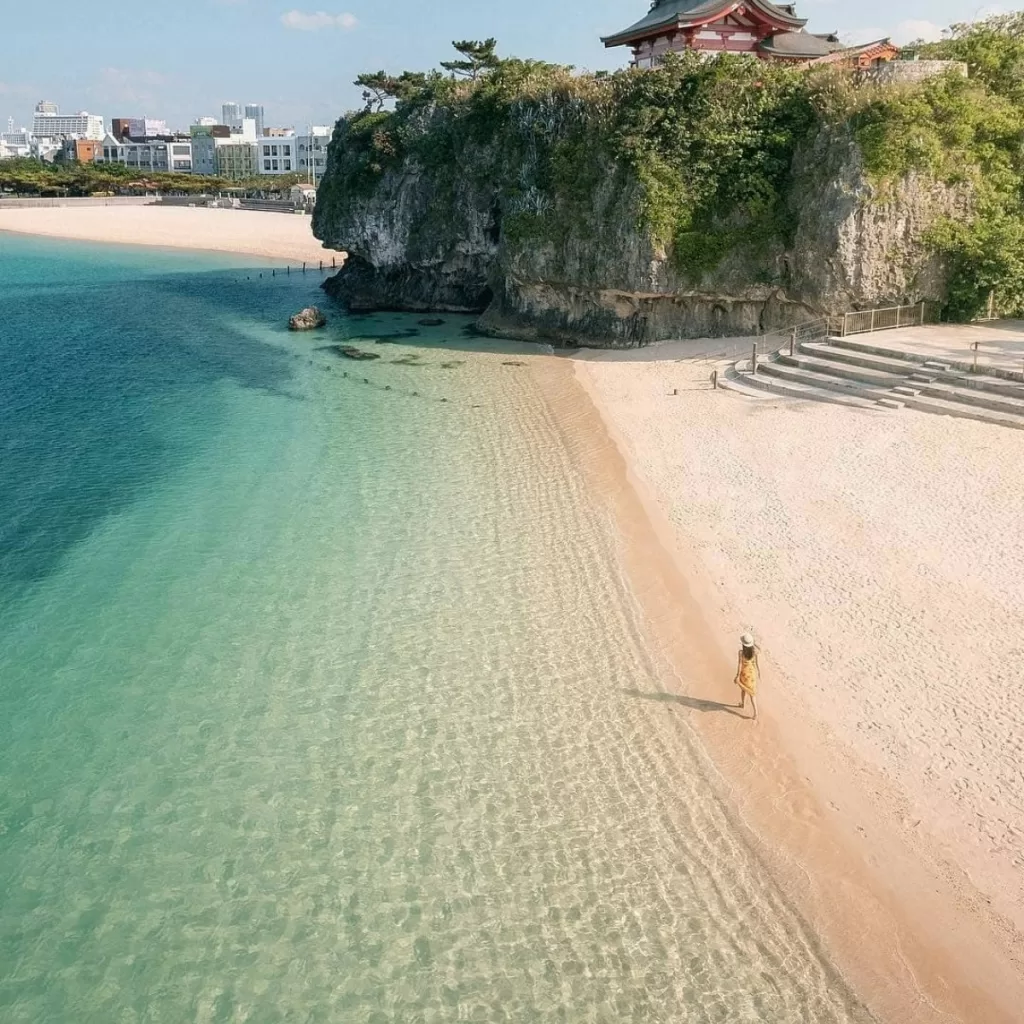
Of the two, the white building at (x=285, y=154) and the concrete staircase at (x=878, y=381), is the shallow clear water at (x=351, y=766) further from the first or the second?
the white building at (x=285, y=154)

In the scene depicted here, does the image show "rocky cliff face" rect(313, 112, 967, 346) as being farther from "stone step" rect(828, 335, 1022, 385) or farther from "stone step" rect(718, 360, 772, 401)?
"stone step" rect(718, 360, 772, 401)

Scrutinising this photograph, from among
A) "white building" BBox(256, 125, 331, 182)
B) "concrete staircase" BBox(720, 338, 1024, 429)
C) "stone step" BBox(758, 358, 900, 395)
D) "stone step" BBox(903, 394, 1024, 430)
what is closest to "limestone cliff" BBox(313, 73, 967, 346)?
"concrete staircase" BBox(720, 338, 1024, 429)

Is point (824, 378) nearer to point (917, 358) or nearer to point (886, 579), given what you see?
point (917, 358)

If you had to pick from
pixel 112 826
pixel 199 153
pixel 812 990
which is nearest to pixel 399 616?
pixel 112 826

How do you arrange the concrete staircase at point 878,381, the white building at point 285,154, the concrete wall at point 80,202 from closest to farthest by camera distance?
the concrete staircase at point 878,381 → the concrete wall at point 80,202 → the white building at point 285,154

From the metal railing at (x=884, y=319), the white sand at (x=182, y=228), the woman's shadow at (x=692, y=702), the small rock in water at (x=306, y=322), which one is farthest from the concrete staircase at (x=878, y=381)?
the white sand at (x=182, y=228)

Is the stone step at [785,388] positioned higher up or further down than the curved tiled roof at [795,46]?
further down
